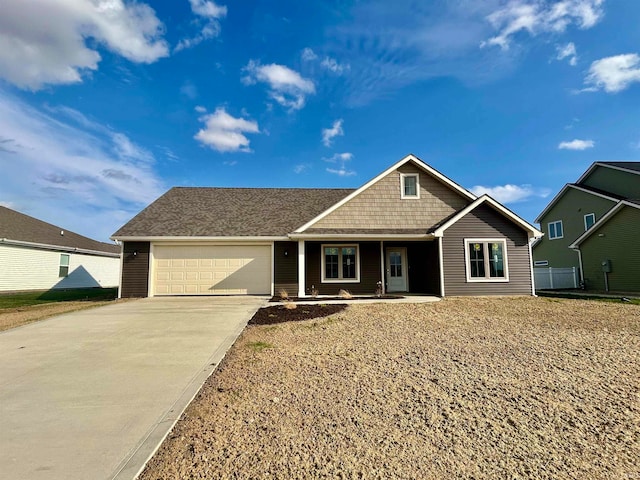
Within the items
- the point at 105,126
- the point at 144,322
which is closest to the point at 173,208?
the point at 105,126

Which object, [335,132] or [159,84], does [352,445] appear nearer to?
[159,84]

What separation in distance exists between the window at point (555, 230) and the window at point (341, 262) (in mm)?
17860

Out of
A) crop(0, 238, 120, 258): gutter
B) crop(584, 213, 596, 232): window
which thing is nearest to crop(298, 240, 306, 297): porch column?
Result: crop(0, 238, 120, 258): gutter

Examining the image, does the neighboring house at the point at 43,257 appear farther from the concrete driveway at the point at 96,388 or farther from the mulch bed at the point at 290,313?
the concrete driveway at the point at 96,388

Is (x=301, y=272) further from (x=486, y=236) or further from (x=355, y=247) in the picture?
(x=486, y=236)

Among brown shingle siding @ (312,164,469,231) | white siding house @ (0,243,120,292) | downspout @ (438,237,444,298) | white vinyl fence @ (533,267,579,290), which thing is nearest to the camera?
downspout @ (438,237,444,298)

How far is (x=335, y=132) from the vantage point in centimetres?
2022

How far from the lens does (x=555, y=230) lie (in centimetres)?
2406

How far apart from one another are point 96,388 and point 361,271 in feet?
38.2

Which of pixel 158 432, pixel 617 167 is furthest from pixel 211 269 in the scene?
pixel 617 167

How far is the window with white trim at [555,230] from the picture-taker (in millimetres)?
23594

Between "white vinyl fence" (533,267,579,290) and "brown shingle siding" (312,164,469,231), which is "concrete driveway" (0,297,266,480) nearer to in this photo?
"brown shingle siding" (312,164,469,231)

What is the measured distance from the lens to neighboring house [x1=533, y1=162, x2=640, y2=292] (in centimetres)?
1664

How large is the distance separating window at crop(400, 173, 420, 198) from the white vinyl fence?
1124cm
